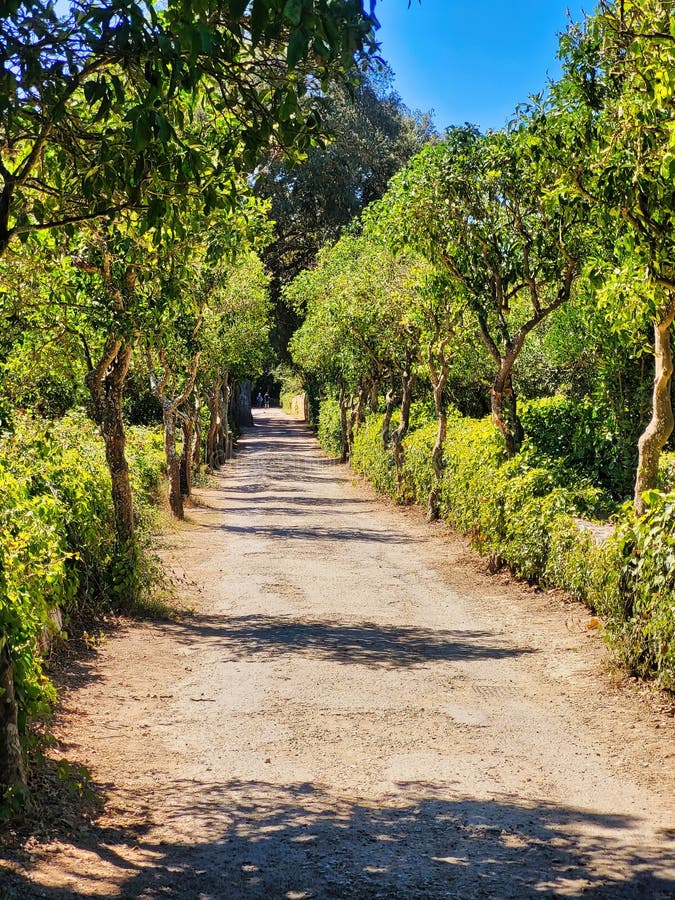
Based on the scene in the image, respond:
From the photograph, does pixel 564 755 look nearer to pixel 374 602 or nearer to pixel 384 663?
pixel 384 663

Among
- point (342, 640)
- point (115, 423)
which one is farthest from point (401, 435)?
point (342, 640)

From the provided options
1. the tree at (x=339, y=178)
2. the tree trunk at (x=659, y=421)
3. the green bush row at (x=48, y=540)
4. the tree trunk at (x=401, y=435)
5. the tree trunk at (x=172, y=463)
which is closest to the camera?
the green bush row at (x=48, y=540)

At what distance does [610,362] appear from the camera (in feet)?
51.9

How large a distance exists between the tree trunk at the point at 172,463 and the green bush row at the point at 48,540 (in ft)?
14.0

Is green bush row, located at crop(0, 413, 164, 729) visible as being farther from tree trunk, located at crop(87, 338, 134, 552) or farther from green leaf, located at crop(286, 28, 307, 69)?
green leaf, located at crop(286, 28, 307, 69)

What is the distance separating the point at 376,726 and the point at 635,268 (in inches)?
173

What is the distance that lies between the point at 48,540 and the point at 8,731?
2914 mm

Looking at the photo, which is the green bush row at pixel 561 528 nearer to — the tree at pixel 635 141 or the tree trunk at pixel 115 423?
the tree at pixel 635 141

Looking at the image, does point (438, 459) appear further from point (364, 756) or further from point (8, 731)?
point (8, 731)

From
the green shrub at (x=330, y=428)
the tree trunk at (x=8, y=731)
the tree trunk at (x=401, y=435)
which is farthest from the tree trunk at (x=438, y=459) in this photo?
the green shrub at (x=330, y=428)

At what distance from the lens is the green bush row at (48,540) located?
5.34 m

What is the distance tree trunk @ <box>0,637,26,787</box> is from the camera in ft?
15.6

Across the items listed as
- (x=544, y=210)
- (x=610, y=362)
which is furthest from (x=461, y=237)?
(x=610, y=362)

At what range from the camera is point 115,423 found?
11320 millimetres
